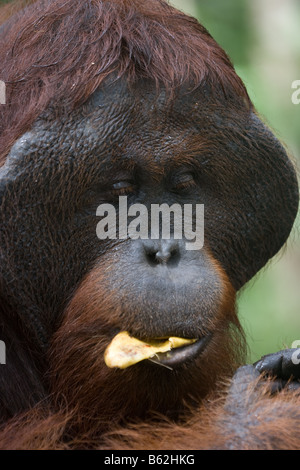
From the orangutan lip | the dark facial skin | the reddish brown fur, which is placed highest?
the reddish brown fur

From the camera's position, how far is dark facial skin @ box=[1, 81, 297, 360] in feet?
7.38

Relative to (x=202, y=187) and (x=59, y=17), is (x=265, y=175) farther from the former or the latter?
(x=59, y=17)

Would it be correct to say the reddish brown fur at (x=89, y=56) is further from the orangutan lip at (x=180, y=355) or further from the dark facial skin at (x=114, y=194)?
the orangutan lip at (x=180, y=355)

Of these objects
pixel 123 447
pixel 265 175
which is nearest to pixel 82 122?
pixel 265 175

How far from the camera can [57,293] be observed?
2439 millimetres

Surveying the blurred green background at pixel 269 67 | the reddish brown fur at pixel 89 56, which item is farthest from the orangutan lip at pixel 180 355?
the blurred green background at pixel 269 67

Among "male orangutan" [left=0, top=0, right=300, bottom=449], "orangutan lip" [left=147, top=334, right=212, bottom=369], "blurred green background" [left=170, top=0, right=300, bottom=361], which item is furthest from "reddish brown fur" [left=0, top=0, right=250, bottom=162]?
"blurred green background" [left=170, top=0, right=300, bottom=361]

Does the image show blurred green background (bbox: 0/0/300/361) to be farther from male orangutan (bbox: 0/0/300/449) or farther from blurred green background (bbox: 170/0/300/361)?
male orangutan (bbox: 0/0/300/449)

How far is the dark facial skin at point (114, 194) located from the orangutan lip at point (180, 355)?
0.04m

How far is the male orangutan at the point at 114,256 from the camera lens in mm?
2258

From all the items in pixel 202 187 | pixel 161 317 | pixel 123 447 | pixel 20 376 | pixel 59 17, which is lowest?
pixel 123 447

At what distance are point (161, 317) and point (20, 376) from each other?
50 centimetres

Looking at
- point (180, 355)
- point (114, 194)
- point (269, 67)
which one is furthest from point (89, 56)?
point (269, 67)

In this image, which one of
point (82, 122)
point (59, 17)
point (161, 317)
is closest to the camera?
point (161, 317)
